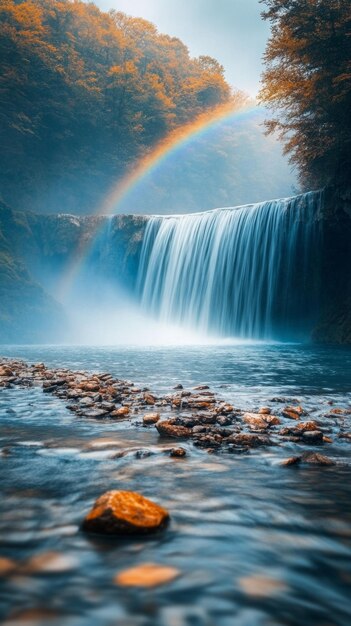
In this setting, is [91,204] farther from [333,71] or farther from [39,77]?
[333,71]

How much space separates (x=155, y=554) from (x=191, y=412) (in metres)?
3.19

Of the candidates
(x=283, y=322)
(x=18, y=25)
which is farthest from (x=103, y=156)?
(x=283, y=322)

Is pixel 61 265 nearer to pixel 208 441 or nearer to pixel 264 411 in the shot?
pixel 264 411

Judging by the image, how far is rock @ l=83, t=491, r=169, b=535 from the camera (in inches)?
82.3

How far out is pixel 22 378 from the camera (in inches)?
322

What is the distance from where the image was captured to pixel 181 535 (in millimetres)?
2102

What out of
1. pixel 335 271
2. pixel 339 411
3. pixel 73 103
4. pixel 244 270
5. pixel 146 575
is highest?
pixel 73 103

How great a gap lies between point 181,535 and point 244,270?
2156 centimetres

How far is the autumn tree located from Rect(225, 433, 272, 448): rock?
13882mm

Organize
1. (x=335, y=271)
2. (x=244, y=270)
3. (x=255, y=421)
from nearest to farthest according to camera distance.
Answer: (x=255, y=421) < (x=335, y=271) < (x=244, y=270)

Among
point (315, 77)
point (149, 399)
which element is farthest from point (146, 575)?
point (315, 77)

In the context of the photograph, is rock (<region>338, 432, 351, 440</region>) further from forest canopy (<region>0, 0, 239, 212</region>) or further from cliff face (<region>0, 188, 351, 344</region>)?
forest canopy (<region>0, 0, 239, 212</region>)

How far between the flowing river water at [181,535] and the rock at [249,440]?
14cm

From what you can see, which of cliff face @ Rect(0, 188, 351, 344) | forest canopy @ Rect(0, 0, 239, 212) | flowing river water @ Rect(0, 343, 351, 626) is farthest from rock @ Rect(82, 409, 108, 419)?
forest canopy @ Rect(0, 0, 239, 212)
